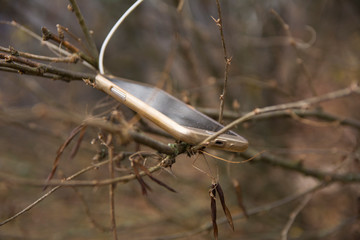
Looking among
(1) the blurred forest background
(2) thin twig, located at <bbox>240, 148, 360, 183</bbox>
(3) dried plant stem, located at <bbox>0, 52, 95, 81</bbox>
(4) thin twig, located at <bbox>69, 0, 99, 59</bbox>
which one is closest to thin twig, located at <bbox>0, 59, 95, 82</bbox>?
(3) dried plant stem, located at <bbox>0, 52, 95, 81</bbox>

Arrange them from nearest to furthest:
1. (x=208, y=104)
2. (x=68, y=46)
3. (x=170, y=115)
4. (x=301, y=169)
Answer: (x=170, y=115) → (x=68, y=46) → (x=301, y=169) → (x=208, y=104)

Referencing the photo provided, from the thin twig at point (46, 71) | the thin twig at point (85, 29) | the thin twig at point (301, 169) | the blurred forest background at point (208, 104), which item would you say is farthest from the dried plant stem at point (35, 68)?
the blurred forest background at point (208, 104)

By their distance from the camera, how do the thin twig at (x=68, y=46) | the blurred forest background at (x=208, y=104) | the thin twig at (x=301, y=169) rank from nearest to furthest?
1. the thin twig at (x=68, y=46)
2. the thin twig at (x=301, y=169)
3. the blurred forest background at (x=208, y=104)

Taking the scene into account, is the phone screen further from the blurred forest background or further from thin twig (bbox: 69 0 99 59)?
the blurred forest background

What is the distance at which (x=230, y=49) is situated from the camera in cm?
292

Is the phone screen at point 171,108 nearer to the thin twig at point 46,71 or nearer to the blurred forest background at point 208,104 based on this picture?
the thin twig at point 46,71

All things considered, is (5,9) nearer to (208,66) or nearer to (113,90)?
(208,66)

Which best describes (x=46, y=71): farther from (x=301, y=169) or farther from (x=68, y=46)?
(x=301, y=169)

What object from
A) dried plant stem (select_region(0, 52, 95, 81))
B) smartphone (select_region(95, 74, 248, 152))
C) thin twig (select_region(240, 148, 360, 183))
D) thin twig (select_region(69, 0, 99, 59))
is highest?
thin twig (select_region(69, 0, 99, 59))

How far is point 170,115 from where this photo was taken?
2.69ft

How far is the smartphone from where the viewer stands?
76 cm

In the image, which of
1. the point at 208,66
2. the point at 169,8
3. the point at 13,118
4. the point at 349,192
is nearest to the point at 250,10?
the point at 208,66

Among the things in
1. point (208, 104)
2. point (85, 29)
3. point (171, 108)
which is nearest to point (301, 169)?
point (171, 108)

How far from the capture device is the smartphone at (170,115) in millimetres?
757
